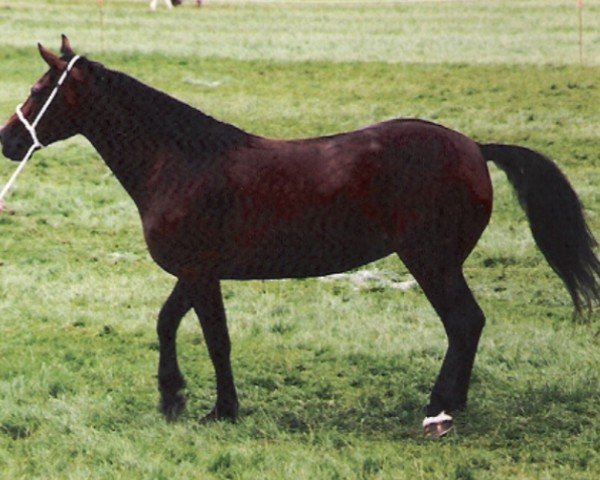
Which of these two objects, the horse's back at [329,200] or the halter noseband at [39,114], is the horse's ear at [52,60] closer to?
the halter noseband at [39,114]

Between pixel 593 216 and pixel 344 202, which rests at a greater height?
pixel 344 202

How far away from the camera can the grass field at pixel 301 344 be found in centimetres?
784

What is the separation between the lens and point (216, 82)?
24.8 m

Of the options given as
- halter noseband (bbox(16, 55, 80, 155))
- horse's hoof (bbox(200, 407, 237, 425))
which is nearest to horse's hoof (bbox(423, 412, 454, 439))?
horse's hoof (bbox(200, 407, 237, 425))

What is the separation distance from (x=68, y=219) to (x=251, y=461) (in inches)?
319

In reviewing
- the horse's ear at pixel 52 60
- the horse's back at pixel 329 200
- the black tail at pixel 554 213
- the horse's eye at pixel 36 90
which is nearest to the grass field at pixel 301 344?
the black tail at pixel 554 213

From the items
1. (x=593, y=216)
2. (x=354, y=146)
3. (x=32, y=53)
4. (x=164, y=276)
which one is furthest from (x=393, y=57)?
(x=354, y=146)

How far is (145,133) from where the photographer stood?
8258 mm

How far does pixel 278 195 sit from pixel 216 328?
0.84 metres

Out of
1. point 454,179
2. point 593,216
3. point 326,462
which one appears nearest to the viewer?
point 326,462

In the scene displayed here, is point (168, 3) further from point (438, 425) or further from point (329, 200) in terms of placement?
point (438, 425)

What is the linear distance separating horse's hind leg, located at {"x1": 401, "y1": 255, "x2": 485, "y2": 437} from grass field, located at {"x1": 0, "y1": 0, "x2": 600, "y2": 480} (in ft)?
0.54

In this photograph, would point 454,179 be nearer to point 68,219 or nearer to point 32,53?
point 68,219

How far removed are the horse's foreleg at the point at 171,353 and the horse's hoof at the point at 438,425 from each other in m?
1.47
